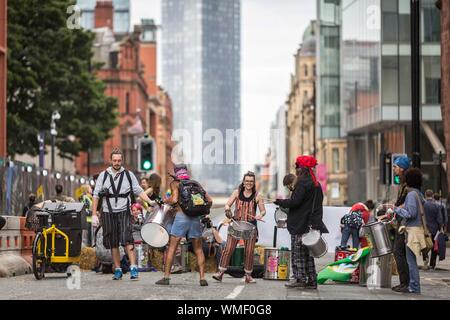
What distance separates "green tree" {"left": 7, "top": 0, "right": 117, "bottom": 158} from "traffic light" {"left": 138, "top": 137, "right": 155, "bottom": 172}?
24600mm

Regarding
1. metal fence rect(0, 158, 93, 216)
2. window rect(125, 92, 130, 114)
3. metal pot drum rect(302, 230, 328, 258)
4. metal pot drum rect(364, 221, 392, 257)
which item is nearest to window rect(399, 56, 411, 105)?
metal fence rect(0, 158, 93, 216)

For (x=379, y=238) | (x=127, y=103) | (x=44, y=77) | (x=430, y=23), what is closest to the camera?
(x=379, y=238)

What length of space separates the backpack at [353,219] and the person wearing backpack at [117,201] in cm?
594

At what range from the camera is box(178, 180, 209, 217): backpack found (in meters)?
17.6

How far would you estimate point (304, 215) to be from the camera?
17297 millimetres

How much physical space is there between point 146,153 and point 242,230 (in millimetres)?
13409

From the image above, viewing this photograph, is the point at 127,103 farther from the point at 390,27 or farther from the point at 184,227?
the point at 184,227

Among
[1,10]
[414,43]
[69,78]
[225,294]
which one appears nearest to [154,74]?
[69,78]

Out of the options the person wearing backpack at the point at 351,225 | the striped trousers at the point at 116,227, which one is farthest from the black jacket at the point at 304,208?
the person wearing backpack at the point at 351,225

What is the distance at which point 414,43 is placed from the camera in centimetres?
2598

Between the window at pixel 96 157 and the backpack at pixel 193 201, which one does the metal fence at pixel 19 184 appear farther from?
the window at pixel 96 157

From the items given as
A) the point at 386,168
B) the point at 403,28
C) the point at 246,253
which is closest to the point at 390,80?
the point at 403,28

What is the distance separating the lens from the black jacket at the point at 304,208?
56.6 ft
